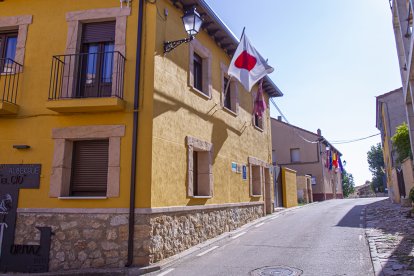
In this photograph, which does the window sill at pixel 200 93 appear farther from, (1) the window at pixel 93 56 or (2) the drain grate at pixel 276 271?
(2) the drain grate at pixel 276 271

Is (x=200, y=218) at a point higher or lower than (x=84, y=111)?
lower

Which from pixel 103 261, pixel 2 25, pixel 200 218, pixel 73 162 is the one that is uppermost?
pixel 2 25

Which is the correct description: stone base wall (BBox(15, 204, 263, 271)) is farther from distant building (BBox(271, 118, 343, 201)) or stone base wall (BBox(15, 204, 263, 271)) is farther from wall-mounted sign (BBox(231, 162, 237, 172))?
distant building (BBox(271, 118, 343, 201))

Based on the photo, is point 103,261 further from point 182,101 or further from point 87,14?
point 87,14

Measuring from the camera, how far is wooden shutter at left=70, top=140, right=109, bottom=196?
7.75 metres

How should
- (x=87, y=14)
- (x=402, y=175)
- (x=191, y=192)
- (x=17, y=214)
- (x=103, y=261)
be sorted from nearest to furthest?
(x=103, y=261) < (x=17, y=214) < (x=87, y=14) < (x=191, y=192) < (x=402, y=175)

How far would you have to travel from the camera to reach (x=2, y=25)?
8.76 m

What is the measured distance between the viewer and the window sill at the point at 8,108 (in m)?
7.72

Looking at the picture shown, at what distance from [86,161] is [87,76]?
6.63 ft

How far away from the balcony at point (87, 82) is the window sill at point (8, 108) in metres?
0.85

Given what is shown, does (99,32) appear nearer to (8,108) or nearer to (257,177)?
(8,108)

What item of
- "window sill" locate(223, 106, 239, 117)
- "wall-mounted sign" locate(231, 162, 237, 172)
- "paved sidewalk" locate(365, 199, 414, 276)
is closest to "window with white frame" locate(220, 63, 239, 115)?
"window sill" locate(223, 106, 239, 117)

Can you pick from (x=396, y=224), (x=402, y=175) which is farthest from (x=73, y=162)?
(x=402, y=175)

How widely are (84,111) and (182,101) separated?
252 centimetres
